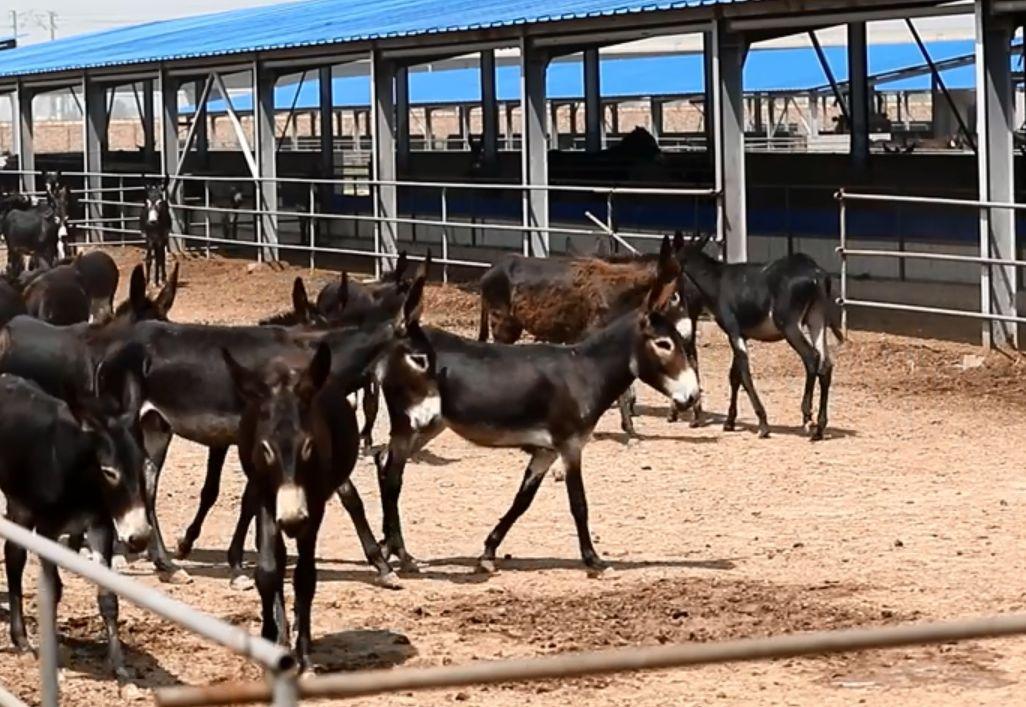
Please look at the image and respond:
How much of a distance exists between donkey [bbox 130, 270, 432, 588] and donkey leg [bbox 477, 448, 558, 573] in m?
0.54

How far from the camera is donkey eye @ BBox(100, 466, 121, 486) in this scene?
7535mm

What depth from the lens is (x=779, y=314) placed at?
14531mm

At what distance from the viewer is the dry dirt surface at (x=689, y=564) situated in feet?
25.5

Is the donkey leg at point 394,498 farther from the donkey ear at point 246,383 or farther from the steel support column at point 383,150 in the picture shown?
the steel support column at point 383,150

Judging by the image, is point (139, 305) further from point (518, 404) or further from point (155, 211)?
point (155, 211)

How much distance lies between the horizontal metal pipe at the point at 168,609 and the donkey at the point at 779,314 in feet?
33.3

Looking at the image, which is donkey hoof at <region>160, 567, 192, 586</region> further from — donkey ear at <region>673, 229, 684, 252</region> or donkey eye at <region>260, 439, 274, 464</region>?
donkey ear at <region>673, 229, 684, 252</region>

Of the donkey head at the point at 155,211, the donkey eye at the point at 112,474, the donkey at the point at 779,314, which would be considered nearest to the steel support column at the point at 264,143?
the donkey head at the point at 155,211

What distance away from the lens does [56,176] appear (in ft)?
111

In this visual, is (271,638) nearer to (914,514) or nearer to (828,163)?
(914,514)

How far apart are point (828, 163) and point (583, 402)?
57.5 ft

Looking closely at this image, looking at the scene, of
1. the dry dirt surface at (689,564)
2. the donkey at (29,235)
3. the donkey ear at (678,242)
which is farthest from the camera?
the donkey at (29,235)

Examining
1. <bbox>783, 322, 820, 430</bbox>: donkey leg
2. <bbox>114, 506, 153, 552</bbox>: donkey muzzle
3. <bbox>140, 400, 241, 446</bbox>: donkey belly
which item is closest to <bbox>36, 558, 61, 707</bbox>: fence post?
<bbox>114, 506, 153, 552</bbox>: donkey muzzle

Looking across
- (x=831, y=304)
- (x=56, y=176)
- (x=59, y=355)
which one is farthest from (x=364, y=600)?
(x=56, y=176)
